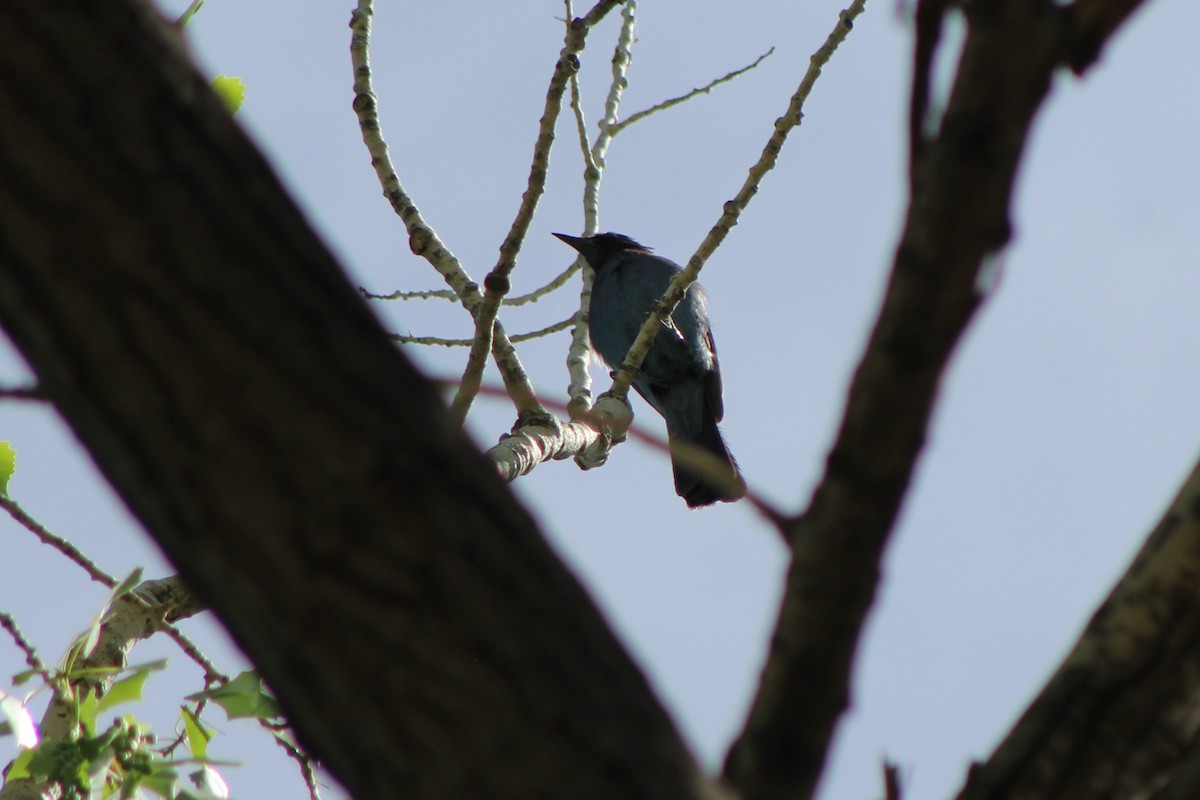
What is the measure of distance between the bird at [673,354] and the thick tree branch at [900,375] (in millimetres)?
5985

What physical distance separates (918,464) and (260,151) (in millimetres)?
606

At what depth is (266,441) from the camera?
3.31 ft

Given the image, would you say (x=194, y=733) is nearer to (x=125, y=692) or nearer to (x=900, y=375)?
(x=125, y=692)

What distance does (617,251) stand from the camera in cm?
864

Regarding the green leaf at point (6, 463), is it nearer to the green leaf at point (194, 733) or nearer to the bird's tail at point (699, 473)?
the green leaf at point (194, 733)

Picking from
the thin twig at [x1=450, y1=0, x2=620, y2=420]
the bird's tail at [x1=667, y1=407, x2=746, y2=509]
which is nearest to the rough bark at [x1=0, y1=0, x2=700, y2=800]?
the thin twig at [x1=450, y1=0, x2=620, y2=420]

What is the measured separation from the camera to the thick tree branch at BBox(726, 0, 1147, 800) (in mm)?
990

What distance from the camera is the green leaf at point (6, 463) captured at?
2.82 metres

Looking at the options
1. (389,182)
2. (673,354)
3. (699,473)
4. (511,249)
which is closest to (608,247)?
(673,354)

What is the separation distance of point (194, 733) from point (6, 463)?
95 centimetres

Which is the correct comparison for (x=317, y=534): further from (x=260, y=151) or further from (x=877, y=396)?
(x=877, y=396)

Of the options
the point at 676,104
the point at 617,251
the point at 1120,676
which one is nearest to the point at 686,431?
the point at 617,251

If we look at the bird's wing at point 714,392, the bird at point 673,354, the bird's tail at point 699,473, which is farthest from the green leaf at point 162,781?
the bird's wing at point 714,392

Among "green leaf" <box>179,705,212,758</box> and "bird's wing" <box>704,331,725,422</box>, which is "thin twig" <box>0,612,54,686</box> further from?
"bird's wing" <box>704,331,725,422</box>
